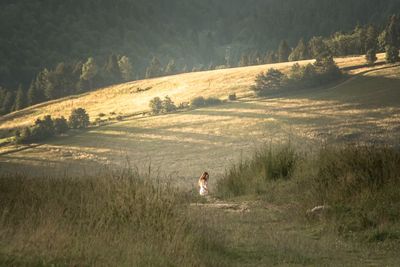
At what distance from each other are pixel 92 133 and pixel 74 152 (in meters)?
8.27

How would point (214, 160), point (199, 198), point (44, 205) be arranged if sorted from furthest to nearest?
point (214, 160)
point (199, 198)
point (44, 205)

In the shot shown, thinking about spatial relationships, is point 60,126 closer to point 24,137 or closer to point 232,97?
point 24,137

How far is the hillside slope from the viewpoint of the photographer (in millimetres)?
40062

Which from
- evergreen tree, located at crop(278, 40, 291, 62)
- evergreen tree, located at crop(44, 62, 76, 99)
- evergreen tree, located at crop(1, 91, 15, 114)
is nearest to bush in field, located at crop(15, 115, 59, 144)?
evergreen tree, located at crop(1, 91, 15, 114)

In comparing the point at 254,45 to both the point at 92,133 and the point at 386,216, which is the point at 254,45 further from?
the point at 386,216

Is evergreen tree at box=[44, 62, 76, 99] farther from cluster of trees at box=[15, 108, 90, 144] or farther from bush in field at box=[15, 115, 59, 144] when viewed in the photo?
bush in field at box=[15, 115, 59, 144]

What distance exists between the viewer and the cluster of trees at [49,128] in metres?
53.7

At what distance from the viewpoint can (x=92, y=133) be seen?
54594 mm

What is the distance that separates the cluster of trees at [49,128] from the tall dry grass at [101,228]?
4902 centimetres

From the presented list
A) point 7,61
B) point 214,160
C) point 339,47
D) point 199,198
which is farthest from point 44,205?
point 7,61

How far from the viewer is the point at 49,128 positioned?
181 feet

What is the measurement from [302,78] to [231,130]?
51.1 ft

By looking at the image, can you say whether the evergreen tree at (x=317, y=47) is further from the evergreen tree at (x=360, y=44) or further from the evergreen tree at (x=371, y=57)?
the evergreen tree at (x=371, y=57)

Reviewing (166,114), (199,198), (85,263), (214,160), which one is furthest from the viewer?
(166,114)
